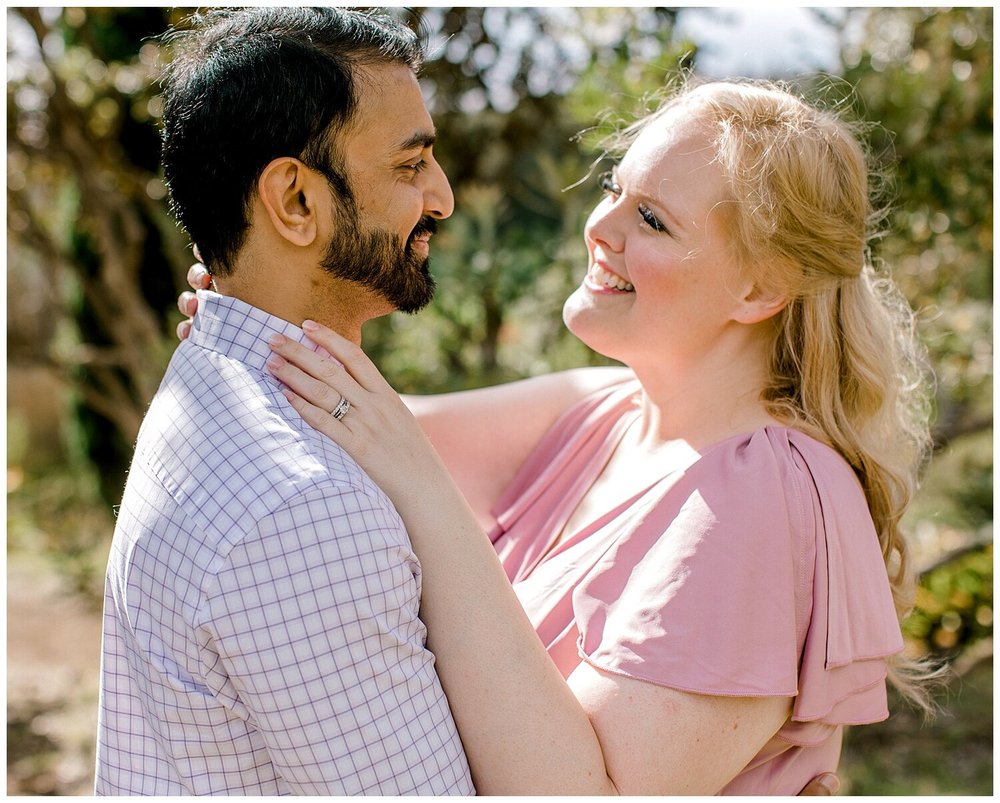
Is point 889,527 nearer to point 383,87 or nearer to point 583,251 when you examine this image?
point 383,87

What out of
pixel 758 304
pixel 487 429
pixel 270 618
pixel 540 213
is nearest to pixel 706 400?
pixel 758 304

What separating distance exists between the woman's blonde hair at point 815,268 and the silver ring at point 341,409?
94 centimetres

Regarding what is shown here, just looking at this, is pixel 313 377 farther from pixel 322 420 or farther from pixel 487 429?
pixel 487 429

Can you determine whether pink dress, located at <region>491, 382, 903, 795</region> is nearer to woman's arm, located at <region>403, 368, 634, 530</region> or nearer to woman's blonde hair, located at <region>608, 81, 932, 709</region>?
woman's blonde hair, located at <region>608, 81, 932, 709</region>

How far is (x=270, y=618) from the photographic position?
1494 millimetres

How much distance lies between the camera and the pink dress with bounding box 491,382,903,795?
5.72 ft

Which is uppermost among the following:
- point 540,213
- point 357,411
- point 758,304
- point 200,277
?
point 200,277

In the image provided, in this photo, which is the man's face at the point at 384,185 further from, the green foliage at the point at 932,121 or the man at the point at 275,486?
the green foliage at the point at 932,121

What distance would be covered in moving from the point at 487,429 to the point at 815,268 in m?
0.92

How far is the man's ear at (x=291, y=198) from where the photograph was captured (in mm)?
1733

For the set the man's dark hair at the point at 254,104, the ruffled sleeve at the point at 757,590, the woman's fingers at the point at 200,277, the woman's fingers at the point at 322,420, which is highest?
the man's dark hair at the point at 254,104

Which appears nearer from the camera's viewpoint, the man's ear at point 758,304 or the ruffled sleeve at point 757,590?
the ruffled sleeve at point 757,590

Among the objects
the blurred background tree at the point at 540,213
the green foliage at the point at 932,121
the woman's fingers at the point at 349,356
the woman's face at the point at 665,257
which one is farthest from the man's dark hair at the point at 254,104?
the green foliage at the point at 932,121

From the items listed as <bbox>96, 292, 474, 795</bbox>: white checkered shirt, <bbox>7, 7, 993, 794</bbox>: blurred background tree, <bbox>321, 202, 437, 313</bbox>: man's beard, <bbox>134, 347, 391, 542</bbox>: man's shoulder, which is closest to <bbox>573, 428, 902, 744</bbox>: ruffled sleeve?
<bbox>96, 292, 474, 795</bbox>: white checkered shirt
